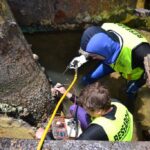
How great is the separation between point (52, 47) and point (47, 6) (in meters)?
0.52

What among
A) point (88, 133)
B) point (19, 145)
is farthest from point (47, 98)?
point (19, 145)

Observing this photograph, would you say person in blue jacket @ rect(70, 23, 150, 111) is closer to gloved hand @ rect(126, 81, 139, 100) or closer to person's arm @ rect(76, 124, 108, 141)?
gloved hand @ rect(126, 81, 139, 100)

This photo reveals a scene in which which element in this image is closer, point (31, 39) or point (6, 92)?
point (6, 92)

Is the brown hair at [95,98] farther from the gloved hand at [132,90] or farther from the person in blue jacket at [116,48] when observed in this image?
the gloved hand at [132,90]

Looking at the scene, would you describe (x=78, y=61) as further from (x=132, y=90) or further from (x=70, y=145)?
(x=70, y=145)

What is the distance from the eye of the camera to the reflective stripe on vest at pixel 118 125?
2965 mm

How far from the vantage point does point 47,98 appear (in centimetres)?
417

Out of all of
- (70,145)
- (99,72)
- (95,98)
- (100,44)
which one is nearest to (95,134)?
(95,98)

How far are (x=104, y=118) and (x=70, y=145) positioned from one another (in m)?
0.65

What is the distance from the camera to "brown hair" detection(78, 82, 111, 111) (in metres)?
3.07

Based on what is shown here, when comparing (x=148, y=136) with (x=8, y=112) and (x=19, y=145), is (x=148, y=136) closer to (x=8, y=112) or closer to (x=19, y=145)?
(x=8, y=112)

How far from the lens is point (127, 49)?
13.1 ft

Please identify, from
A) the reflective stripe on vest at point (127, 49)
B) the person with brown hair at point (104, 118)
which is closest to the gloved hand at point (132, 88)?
the reflective stripe on vest at point (127, 49)

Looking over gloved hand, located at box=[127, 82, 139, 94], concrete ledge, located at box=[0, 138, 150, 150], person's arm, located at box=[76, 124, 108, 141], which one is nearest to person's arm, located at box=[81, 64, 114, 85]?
gloved hand, located at box=[127, 82, 139, 94]
